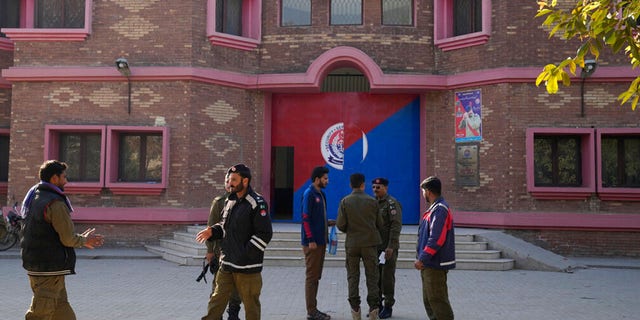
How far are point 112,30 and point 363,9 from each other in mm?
6354

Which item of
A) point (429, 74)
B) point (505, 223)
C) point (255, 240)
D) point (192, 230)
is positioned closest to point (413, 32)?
point (429, 74)

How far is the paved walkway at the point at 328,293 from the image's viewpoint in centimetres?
751

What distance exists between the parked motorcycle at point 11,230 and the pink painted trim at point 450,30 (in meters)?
11.0

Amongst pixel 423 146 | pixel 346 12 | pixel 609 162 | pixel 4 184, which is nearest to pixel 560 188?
pixel 609 162

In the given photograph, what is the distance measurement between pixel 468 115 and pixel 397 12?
11.2 ft

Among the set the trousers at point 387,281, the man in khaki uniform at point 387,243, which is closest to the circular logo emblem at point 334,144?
the man in khaki uniform at point 387,243

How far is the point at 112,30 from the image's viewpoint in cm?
1415

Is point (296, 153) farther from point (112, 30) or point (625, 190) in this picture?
point (625, 190)

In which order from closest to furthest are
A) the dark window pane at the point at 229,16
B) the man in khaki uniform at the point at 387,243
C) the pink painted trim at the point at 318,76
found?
the man in khaki uniform at the point at 387,243 → the pink painted trim at the point at 318,76 → the dark window pane at the point at 229,16

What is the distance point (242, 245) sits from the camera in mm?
5367

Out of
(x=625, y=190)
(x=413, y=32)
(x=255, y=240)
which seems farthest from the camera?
(x=413, y=32)

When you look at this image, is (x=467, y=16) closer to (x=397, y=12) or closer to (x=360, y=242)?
(x=397, y=12)

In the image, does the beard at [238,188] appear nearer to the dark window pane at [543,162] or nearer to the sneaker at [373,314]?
the sneaker at [373,314]

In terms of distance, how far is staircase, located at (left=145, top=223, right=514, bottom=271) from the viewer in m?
11.7
